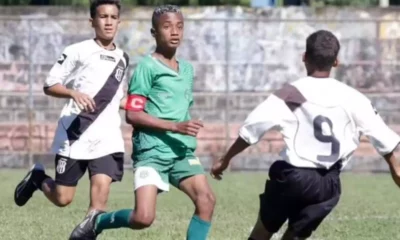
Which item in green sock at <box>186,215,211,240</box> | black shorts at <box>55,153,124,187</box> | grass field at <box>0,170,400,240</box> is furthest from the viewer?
grass field at <box>0,170,400,240</box>

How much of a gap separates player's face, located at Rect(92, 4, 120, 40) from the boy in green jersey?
91 centimetres

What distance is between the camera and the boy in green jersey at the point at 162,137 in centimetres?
820

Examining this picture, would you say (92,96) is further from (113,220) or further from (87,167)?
(113,220)

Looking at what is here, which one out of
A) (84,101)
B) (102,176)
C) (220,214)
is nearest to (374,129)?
(84,101)

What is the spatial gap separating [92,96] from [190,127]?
1576 millimetres

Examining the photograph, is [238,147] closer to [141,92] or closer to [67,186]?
[141,92]

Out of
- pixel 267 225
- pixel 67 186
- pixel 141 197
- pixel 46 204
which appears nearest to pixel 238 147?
pixel 267 225

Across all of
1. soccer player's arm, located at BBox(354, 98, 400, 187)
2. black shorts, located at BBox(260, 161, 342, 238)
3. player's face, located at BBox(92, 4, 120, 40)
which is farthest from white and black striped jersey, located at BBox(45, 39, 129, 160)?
soccer player's arm, located at BBox(354, 98, 400, 187)

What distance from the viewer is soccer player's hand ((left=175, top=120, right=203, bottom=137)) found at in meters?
7.86

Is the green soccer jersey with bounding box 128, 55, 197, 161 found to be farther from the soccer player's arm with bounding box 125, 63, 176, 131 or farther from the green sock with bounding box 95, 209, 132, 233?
the green sock with bounding box 95, 209, 132, 233

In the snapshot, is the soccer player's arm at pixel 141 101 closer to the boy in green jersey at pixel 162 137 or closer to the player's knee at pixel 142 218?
the boy in green jersey at pixel 162 137

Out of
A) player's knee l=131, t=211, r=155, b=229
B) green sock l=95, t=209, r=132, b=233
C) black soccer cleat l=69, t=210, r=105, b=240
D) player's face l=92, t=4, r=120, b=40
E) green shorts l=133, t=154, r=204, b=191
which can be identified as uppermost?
player's face l=92, t=4, r=120, b=40

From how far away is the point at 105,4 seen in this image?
926cm

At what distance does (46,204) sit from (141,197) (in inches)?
A: 195
